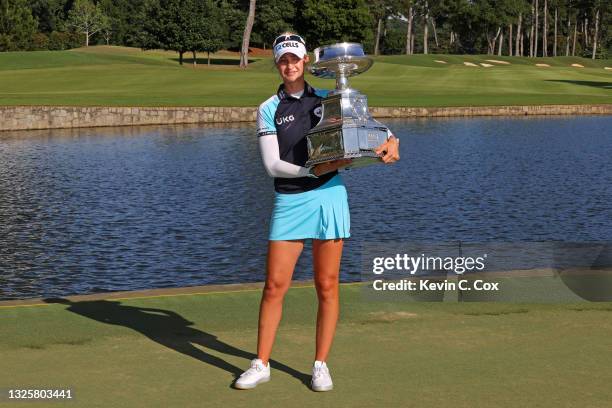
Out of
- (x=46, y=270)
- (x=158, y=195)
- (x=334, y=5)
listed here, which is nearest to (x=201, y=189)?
(x=158, y=195)

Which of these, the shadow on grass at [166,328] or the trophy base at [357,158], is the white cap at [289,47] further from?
the shadow on grass at [166,328]

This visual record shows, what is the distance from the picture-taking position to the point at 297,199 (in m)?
7.11

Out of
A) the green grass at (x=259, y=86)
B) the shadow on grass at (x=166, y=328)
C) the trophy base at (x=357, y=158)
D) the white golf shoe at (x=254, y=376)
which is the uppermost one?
the trophy base at (x=357, y=158)

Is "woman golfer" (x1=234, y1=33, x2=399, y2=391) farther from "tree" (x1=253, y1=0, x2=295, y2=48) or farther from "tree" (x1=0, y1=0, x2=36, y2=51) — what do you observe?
"tree" (x1=0, y1=0, x2=36, y2=51)

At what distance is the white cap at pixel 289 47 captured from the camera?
6938 mm

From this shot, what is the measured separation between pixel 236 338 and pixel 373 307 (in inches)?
56.6

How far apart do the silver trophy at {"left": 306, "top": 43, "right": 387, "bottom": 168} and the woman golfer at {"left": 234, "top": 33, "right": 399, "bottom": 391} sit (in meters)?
0.20

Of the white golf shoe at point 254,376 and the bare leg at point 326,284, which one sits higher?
the bare leg at point 326,284

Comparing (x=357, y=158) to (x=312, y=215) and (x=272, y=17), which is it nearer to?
(x=312, y=215)

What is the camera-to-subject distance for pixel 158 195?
26.7 metres

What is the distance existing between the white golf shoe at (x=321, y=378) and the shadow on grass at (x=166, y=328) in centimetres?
21

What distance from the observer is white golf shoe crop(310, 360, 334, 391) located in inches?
277

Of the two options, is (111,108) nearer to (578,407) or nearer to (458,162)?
(458,162)

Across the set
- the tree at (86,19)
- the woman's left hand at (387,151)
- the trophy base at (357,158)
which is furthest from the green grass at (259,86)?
the tree at (86,19)
